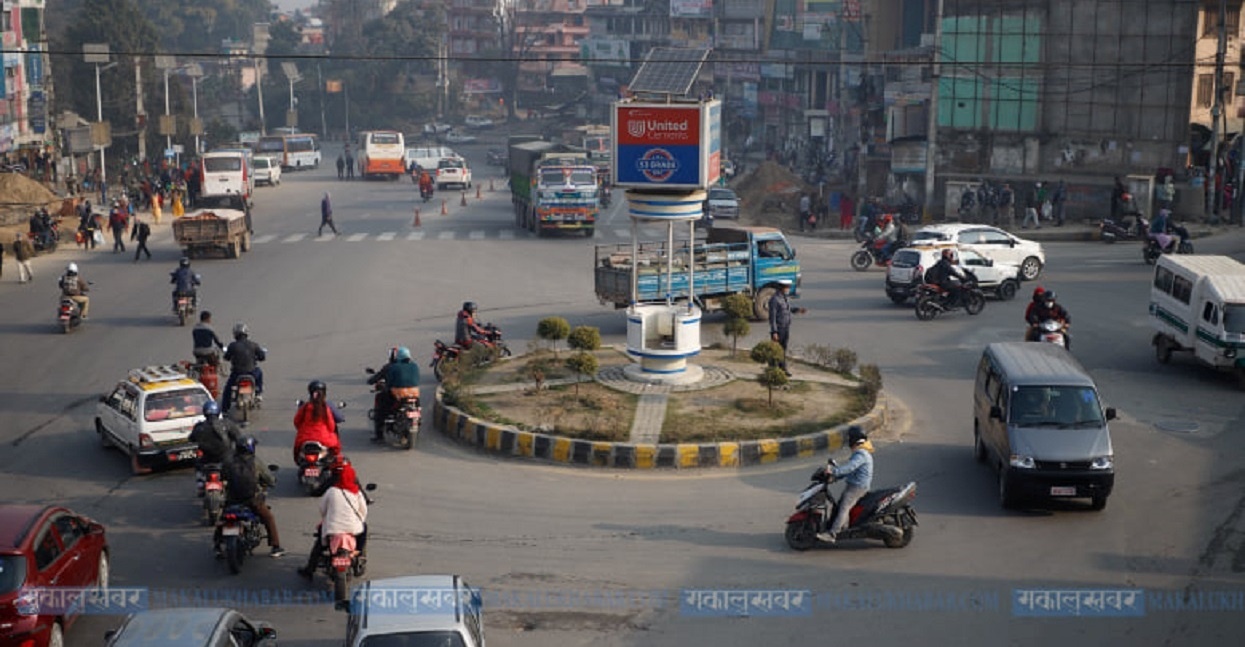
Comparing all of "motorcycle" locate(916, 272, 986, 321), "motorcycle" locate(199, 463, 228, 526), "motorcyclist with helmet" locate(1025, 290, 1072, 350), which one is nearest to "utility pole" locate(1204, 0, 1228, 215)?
"motorcycle" locate(916, 272, 986, 321)

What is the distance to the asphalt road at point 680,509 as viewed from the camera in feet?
38.7

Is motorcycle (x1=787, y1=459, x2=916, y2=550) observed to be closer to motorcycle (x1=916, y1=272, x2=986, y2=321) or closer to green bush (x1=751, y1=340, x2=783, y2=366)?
green bush (x1=751, y1=340, x2=783, y2=366)

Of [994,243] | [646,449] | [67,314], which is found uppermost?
[994,243]

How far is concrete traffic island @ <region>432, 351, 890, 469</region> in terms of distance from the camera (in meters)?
16.8

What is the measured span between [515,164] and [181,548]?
117 ft

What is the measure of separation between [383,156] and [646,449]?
177 feet

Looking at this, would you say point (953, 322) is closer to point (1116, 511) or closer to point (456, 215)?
point (1116, 511)

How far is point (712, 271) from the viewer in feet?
86.0

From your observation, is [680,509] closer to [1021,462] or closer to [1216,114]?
[1021,462]

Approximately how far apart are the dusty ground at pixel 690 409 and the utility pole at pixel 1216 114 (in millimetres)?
25644

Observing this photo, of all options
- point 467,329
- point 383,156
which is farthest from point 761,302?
point 383,156

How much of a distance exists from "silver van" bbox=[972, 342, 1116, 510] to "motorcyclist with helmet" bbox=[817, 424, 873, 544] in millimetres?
2079

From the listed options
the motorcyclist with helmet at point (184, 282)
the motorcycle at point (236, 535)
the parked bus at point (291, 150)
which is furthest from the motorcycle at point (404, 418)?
the parked bus at point (291, 150)

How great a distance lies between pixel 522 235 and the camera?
42.9m
